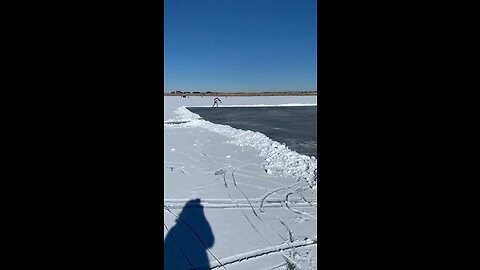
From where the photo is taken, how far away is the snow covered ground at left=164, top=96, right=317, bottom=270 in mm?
2945

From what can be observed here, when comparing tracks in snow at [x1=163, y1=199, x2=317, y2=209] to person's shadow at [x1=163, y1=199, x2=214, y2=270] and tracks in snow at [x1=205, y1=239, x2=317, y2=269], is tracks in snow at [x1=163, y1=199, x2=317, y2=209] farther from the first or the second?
tracks in snow at [x1=205, y1=239, x2=317, y2=269]

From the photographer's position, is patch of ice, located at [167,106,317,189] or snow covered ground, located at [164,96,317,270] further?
patch of ice, located at [167,106,317,189]

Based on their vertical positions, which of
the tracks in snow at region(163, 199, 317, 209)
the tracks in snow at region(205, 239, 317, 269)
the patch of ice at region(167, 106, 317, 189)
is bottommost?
the tracks in snow at region(205, 239, 317, 269)

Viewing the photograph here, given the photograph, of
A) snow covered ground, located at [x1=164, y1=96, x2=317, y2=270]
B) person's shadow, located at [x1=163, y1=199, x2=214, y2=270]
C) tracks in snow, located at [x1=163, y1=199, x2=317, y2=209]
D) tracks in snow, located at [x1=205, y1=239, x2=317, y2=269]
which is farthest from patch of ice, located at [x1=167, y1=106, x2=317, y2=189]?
person's shadow, located at [x1=163, y1=199, x2=214, y2=270]

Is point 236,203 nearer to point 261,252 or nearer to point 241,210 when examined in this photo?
point 241,210

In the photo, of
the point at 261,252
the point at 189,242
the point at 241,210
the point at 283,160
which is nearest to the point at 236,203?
the point at 241,210

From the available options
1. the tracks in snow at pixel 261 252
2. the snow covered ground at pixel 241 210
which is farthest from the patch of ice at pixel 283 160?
the tracks in snow at pixel 261 252

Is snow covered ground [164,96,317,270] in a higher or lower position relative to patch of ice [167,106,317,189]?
lower

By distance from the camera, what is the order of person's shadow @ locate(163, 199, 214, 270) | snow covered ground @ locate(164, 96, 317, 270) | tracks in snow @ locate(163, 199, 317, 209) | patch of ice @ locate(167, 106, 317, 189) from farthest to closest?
patch of ice @ locate(167, 106, 317, 189) < tracks in snow @ locate(163, 199, 317, 209) < snow covered ground @ locate(164, 96, 317, 270) < person's shadow @ locate(163, 199, 214, 270)
